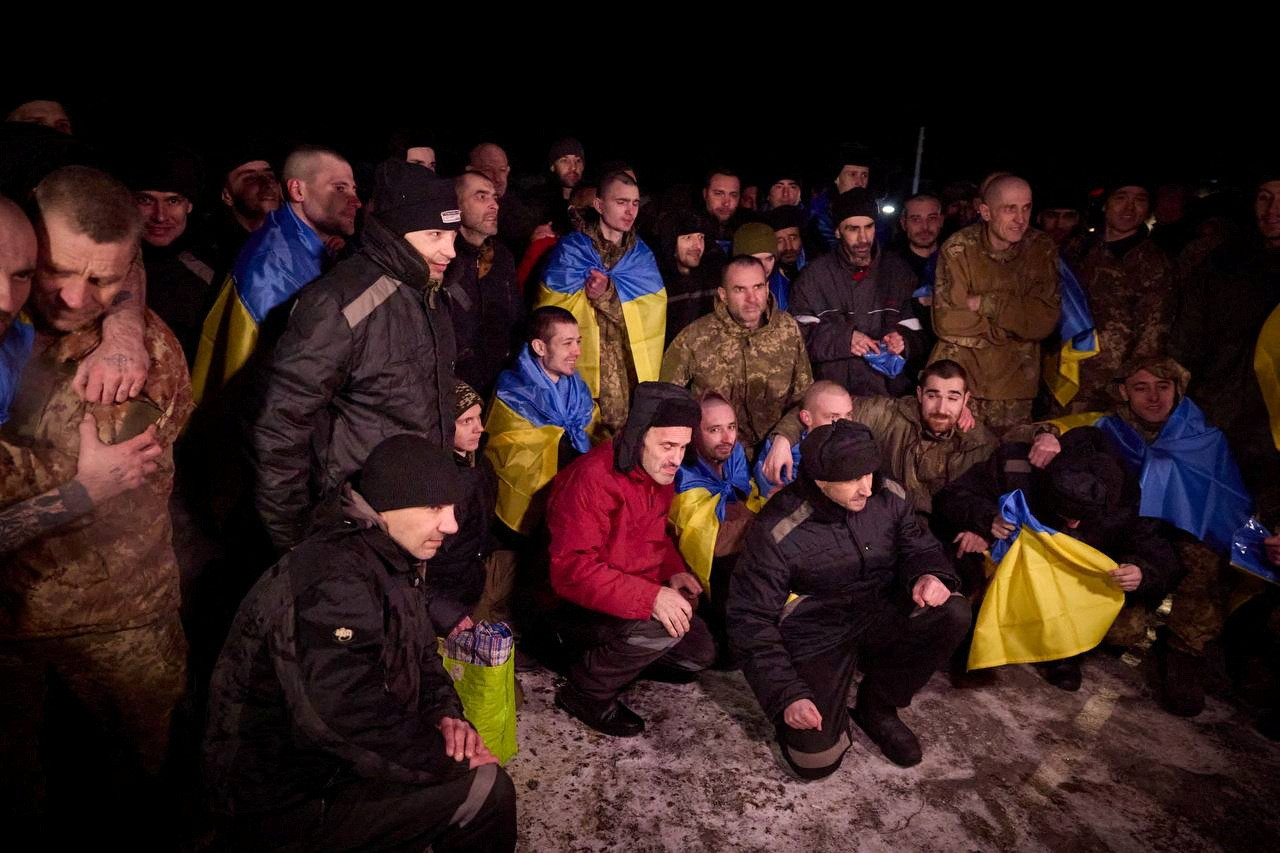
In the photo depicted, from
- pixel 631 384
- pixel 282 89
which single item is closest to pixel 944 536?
pixel 631 384

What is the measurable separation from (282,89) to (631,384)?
39.3 feet

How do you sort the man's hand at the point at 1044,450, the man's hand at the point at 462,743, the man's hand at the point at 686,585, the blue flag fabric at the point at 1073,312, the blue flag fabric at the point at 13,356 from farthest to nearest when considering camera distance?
the blue flag fabric at the point at 1073,312, the man's hand at the point at 1044,450, the man's hand at the point at 686,585, the man's hand at the point at 462,743, the blue flag fabric at the point at 13,356

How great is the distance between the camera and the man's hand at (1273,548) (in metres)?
4.13

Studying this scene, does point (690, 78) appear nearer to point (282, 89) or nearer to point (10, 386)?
point (282, 89)

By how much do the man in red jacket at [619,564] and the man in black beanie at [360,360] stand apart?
2.87 ft

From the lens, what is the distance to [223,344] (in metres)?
3.66

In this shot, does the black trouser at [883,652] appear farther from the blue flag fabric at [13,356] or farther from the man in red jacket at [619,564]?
the blue flag fabric at [13,356]

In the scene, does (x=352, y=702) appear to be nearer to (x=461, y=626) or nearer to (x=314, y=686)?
(x=314, y=686)

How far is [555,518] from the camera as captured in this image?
3.95m

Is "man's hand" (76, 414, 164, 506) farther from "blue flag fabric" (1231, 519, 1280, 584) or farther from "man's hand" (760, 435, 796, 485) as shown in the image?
"blue flag fabric" (1231, 519, 1280, 584)

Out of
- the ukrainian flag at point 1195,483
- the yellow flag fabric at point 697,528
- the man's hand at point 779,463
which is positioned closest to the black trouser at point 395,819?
the yellow flag fabric at point 697,528

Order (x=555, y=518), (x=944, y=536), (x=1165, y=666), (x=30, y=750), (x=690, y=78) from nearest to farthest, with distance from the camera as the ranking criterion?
(x=30, y=750), (x=555, y=518), (x=1165, y=666), (x=944, y=536), (x=690, y=78)

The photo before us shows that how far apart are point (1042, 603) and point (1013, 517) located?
0.47m

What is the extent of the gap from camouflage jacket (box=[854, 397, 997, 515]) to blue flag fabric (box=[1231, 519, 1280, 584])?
1.35 metres
